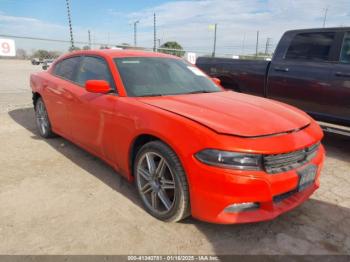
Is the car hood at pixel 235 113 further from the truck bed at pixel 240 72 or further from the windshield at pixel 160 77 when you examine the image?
the truck bed at pixel 240 72

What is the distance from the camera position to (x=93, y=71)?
3.83 metres

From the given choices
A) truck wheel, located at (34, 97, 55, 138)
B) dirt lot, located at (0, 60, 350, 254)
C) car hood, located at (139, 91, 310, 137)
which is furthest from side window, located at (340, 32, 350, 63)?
truck wheel, located at (34, 97, 55, 138)

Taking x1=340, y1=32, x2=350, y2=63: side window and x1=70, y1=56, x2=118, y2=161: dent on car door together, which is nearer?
x1=70, y1=56, x2=118, y2=161: dent on car door

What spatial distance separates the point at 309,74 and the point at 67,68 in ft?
12.4

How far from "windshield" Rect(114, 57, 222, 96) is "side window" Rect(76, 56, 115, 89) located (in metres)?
0.16

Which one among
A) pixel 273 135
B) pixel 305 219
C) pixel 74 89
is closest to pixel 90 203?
pixel 74 89

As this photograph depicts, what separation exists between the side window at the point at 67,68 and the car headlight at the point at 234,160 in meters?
2.68

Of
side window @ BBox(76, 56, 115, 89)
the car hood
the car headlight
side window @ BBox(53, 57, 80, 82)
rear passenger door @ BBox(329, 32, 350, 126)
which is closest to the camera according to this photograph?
the car headlight

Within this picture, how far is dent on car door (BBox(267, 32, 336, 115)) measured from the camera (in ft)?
15.7

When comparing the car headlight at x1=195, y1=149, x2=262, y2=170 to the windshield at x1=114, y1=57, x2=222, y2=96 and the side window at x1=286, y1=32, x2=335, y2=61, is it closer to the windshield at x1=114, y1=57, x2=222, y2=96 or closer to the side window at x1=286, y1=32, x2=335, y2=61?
the windshield at x1=114, y1=57, x2=222, y2=96

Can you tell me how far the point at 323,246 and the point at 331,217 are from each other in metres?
0.53

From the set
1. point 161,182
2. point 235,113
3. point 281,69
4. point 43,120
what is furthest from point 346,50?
point 43,120

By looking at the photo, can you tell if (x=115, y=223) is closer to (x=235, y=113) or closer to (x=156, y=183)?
(x=156, y=183)

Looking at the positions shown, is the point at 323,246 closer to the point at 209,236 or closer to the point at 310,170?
the point at 310,170
